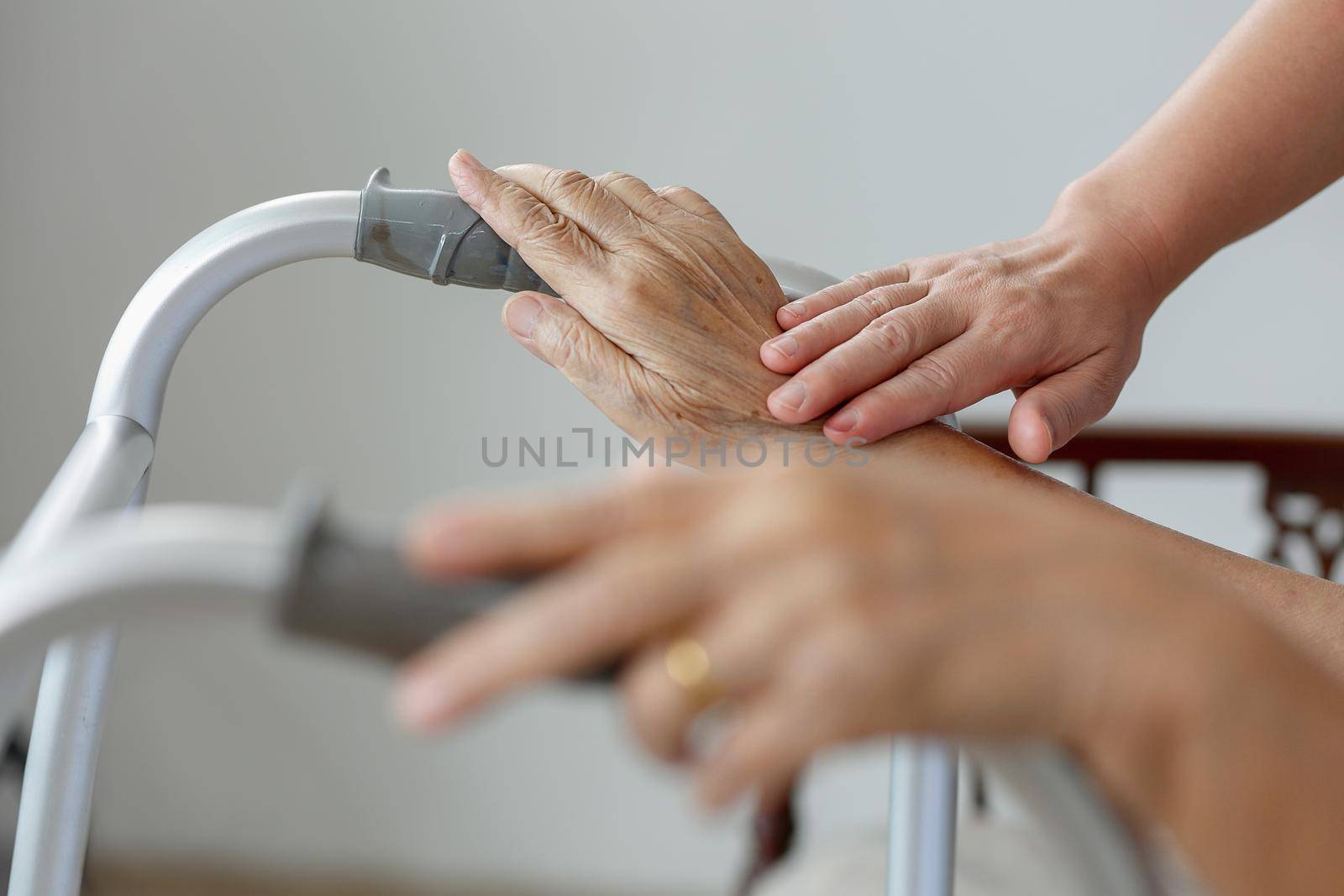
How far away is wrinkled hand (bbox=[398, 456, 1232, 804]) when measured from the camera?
0.88 ft

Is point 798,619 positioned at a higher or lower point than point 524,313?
lower

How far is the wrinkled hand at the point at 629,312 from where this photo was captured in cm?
79

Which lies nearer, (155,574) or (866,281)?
(155,574)

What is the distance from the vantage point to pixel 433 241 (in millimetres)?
782

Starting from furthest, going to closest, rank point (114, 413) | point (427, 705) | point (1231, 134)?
point (1231, 134) → point (114, 413) → point (427, 705)

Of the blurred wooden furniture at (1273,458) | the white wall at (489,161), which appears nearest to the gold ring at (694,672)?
the blurred wooden furniture at (1273,458)

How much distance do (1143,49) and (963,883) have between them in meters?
1.58

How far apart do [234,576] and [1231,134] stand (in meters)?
1.02

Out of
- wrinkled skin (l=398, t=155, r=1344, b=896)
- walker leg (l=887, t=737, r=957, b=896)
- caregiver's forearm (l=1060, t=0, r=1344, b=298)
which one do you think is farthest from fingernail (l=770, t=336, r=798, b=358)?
wrinkled skin (l=398, t=155, r=1344, b=896)

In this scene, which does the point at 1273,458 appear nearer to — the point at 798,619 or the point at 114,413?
the point at 114,413

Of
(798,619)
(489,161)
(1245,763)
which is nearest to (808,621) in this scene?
(798,619)

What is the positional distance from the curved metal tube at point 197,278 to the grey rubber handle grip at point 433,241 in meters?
0.01

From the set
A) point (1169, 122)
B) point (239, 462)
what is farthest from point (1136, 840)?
point (239, 462)

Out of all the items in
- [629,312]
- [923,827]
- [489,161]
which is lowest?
[923,827]
